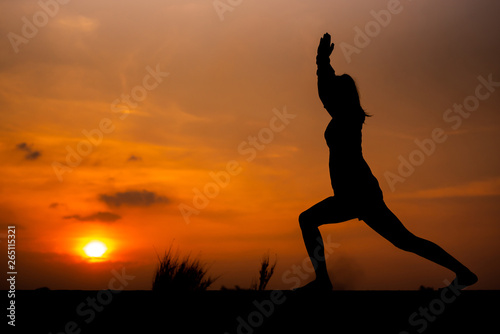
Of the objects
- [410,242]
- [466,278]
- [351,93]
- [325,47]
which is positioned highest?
[325,47]

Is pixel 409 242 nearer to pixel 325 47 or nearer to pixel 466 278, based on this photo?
pixel 466 278

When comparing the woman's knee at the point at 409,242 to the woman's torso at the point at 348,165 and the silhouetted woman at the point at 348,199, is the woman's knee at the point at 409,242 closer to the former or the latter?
the silhouetted woman at the point at 348,199

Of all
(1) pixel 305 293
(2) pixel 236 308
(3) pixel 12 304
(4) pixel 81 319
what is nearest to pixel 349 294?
(1) pixel 305 293

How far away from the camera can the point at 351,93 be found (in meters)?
4.76

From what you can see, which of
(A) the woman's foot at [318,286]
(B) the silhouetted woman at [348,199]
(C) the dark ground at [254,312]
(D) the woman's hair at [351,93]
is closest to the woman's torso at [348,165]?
(B) the silhouetted woman at [348,199]

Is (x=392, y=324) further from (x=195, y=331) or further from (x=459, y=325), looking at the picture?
(x=195, y=331)

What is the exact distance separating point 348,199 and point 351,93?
866 millimetres

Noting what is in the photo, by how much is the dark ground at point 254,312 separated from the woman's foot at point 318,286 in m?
0.06

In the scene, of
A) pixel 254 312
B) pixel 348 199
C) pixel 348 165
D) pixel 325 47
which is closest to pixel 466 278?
pixel 348 199

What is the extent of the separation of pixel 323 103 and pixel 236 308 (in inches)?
72.7

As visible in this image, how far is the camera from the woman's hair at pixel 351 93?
15.5ft

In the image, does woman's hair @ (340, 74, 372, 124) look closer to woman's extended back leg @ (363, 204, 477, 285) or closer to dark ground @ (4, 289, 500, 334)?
woman's extended back leg @ (363, 204, 477, 285)

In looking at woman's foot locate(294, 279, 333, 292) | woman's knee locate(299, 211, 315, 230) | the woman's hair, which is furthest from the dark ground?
the woman's hair

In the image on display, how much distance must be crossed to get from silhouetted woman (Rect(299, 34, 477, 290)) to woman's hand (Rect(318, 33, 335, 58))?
56mm
